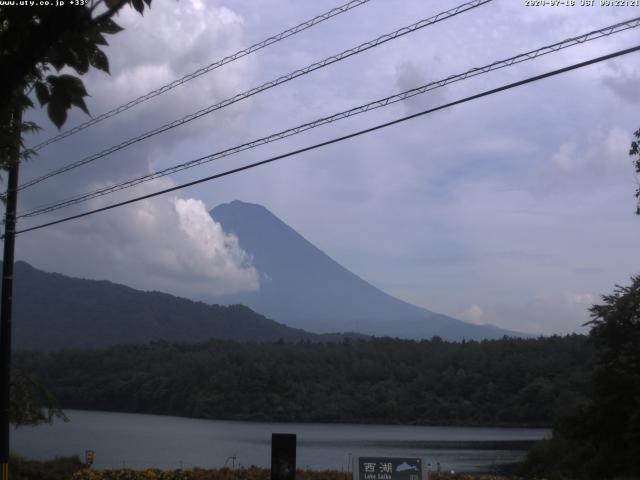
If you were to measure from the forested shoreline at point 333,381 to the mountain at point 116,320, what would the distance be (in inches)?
2910

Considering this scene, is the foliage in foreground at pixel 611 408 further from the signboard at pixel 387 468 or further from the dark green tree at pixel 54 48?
the dark green tree at pixel 54 48

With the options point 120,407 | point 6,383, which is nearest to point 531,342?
point 120,407

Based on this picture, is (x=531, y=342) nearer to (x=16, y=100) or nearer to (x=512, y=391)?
(x=512, y=391)

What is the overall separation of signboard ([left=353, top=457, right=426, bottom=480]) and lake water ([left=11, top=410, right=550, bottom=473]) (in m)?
13.8

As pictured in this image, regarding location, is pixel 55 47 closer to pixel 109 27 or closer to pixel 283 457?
pixel 109 27

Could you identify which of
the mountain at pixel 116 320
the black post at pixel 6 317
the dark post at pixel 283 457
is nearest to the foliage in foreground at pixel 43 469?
the black post at pixel 6 317

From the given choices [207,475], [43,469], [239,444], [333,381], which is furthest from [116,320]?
[207,475]

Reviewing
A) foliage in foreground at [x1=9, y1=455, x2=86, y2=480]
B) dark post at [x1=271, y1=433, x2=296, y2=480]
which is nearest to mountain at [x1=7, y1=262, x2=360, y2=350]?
foliage in foreground at [x1=9, y1=455, x2=86, y2=480]

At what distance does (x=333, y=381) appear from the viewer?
294ft

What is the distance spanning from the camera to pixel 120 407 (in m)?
89.0

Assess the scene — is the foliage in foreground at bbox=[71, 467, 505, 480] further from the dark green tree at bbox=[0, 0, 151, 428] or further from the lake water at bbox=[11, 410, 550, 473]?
the dark green tree at bbox=[0, 0, 151, 428]

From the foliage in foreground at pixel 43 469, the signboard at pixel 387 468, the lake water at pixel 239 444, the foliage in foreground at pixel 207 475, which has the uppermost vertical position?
the signboard at pixel 387 468

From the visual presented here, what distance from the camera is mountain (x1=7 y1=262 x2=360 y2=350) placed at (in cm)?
17200

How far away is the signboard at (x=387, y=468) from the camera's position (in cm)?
1332
